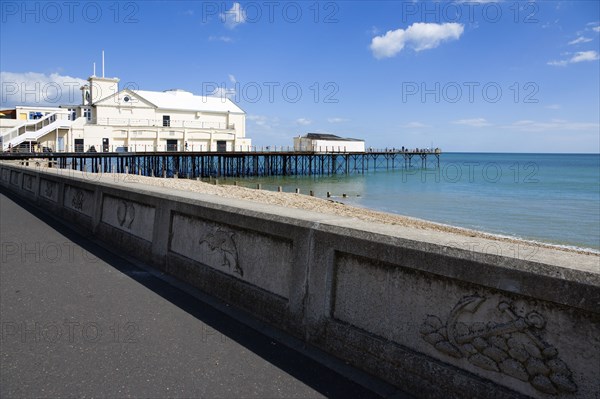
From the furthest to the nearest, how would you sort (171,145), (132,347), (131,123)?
1. (171,145)
2. (131,123)
3. (132,347)

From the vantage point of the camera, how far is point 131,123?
6894 centimetres

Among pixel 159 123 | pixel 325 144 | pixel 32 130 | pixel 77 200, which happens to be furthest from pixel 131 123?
pixel 77 200

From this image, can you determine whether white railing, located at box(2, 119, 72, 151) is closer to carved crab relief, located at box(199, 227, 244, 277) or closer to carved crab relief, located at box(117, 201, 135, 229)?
carved crab relief, located at box(117, 201, 135, 229)

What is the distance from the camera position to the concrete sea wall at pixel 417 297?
7.57 feet

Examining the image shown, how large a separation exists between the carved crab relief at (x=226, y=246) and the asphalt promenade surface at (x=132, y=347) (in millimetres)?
418

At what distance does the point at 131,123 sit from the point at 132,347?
230ft

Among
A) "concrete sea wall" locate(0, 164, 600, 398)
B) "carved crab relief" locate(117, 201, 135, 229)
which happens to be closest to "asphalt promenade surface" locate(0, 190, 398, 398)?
"concrete sea wall" locate(0, 164, 600, 398)

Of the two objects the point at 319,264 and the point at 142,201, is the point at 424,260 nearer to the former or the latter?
the point at 319,264

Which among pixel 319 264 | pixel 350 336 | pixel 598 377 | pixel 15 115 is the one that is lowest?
pixel 350 336

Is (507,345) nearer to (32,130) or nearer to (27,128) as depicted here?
(32,130)

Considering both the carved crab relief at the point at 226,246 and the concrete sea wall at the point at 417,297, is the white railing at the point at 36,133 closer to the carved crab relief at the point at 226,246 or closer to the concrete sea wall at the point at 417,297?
the carved crab relief at the point at 226,246

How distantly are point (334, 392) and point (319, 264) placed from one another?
90cm

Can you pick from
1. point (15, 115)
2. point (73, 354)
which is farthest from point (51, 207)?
point (15, 115)

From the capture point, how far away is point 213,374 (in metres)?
3.19
